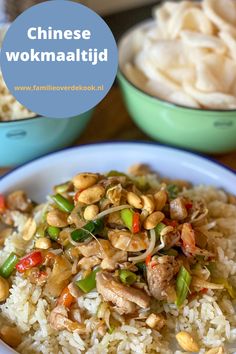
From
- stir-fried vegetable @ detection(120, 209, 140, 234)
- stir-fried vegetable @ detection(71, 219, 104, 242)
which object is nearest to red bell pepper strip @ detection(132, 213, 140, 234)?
stir-fried vegetable @ detection(120, 209, 140, 234)

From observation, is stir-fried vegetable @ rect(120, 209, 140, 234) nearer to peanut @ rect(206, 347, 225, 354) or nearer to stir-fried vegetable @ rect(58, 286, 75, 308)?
stir-fried vegetable @ rect(58, 286, 75, 308)

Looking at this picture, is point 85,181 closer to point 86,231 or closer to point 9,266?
point 86,231

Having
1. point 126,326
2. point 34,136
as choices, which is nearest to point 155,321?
point 126,326

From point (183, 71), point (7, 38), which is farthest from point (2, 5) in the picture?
point (183, 71)

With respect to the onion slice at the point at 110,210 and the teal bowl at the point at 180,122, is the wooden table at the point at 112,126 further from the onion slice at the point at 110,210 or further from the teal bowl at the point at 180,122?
the onion slice at the point at 110,210

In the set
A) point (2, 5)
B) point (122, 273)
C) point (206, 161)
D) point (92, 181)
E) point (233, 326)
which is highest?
point (2, 5)

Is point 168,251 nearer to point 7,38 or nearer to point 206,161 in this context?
point 206,161
